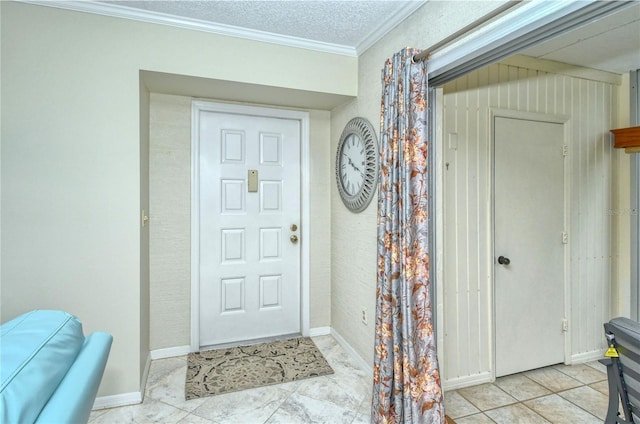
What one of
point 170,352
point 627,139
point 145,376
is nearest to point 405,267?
point 145,376

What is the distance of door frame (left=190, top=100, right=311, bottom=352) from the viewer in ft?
9.11

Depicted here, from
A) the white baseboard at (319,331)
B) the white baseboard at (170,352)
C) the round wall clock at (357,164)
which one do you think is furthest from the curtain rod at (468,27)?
the white baseboard at (170,352)

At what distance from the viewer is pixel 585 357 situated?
2.70 meters

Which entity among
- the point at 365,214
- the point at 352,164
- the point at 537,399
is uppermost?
the point at 352,164

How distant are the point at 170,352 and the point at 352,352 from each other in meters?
1.51

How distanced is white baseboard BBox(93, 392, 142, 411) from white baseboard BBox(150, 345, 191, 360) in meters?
0.61

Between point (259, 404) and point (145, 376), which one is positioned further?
point (145, 376)

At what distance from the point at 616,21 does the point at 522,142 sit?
2.74 feet

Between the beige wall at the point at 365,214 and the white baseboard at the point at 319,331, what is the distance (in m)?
0.12

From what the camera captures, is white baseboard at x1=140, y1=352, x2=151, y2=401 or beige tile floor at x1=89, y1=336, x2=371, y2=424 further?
white baseboard at x1=140, y1=352, x2=151, y2=401

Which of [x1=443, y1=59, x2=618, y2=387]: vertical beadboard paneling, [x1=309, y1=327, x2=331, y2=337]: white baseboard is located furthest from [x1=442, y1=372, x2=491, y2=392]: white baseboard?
[x1=309, y1=327, x2=331, y2=337]: white baseboard

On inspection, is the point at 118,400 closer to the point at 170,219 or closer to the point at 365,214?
the point at 170,219

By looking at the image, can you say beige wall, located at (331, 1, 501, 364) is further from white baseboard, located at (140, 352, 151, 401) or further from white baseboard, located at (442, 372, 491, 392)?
white baseboard, located at (140, 352, 151, 401)

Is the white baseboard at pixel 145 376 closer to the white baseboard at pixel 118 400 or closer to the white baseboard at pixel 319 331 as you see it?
the white baseboard at pixel 118 400
